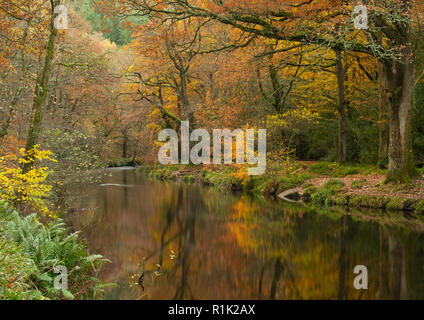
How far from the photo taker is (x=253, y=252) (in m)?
8.80

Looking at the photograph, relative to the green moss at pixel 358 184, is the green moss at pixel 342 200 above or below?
below

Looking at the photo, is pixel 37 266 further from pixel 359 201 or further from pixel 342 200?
pixel 342 200

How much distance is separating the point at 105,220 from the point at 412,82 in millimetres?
10436

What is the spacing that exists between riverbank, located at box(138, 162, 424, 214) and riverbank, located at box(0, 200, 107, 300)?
9100 millimetres

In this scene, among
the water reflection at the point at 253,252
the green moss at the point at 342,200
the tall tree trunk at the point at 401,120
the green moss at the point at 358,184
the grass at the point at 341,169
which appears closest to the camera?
the water reflection at the point at 253,252

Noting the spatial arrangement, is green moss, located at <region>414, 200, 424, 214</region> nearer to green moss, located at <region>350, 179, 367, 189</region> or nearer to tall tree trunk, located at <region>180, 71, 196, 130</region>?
green moss, located at <region>350, 179, 367, 189</region>

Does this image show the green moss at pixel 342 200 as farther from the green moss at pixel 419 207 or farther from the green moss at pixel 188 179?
the green moss at pixel 188 179

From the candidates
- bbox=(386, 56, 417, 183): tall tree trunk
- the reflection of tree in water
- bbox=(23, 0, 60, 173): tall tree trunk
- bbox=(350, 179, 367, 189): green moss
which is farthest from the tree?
the reflection of tree in water

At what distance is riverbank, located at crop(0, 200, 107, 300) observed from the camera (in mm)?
4801

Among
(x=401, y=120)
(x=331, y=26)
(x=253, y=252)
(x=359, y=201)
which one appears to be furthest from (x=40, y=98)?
(x=401, y=120)

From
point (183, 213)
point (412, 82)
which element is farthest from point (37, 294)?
point (412, 82)

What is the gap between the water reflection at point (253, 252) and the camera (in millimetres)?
6461

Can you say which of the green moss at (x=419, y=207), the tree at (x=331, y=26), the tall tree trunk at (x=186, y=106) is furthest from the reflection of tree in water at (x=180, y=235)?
the tall tree trunk at (x=186, y=106)

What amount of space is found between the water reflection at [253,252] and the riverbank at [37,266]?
52cm
